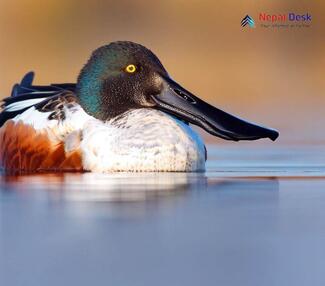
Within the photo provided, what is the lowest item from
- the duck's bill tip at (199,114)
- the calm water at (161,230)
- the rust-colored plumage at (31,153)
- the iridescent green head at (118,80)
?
the calm water at (161,230)

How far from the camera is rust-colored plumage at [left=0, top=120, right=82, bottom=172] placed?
5.21 m

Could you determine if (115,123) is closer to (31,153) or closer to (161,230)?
(31,153)

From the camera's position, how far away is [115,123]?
5.44 meters

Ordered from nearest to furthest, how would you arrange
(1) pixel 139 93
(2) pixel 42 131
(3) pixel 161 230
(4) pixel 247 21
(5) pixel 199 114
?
(3) pixel 161 230 < (2) pixel 42 131 < (5) pixel 199 114 < (1) pixel 139 93 < (4) pixel 247 21

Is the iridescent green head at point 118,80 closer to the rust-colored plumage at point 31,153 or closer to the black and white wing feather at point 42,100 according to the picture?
the black and white wing feather at point 42,100

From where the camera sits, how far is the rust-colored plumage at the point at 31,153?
5.21 meters

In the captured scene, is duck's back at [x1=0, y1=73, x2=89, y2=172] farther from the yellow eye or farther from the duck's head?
the yellow eye

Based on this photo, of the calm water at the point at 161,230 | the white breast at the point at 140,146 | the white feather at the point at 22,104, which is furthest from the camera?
the white feather at the point at 22,104

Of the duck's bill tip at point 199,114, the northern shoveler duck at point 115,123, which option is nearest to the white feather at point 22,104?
the northern shoveler duck at point 115,123

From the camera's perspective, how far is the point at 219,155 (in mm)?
6668

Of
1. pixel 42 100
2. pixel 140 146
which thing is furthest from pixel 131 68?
pixel 140 146

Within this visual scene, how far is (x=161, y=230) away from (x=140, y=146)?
2.40 m

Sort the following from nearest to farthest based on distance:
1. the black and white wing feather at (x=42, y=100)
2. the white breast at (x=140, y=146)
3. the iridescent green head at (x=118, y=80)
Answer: the white breast at (x=140, y=146)
the black and white wing feather at (x=42, y=100)
the iridescent green head at (x=118, y=80)

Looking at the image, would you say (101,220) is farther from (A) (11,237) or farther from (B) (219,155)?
(B) (219,155)
